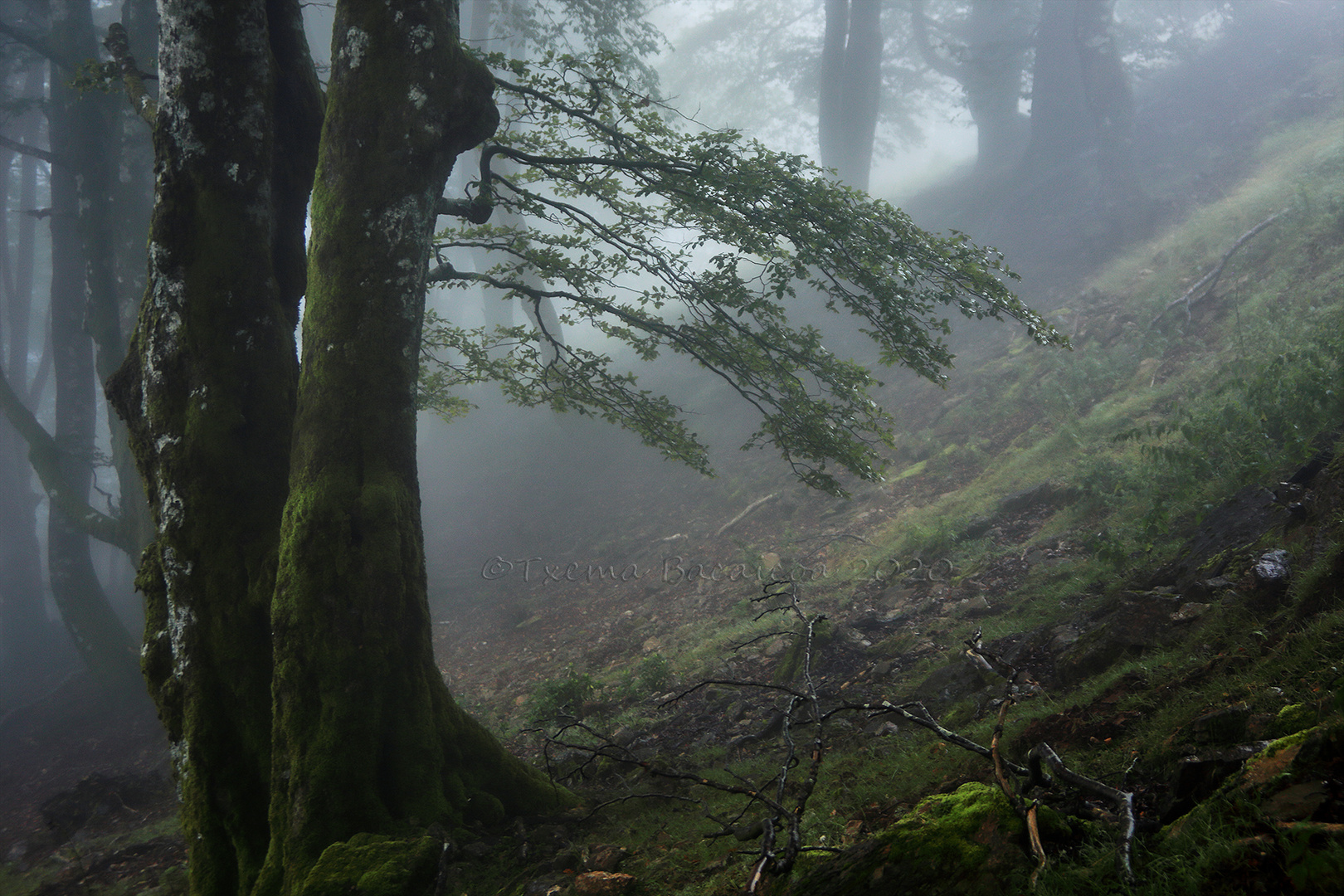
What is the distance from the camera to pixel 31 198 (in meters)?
21.8

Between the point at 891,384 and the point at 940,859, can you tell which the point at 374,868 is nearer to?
the point at 940,859

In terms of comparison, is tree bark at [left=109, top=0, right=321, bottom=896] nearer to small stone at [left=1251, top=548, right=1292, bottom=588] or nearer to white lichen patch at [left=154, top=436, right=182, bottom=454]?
white lichen patch at [left=154, top=436, right=182, bottom=454]

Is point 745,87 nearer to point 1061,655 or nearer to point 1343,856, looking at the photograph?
point 1061,655

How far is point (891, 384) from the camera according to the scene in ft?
52.1

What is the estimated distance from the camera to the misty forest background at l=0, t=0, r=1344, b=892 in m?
7.07

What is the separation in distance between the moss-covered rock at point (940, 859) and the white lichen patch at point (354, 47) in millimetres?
4818

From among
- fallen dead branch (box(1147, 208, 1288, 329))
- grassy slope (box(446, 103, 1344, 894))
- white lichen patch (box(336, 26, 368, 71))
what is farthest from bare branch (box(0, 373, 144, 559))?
fallen dead branch (box(1147, 208, 1288, 329))

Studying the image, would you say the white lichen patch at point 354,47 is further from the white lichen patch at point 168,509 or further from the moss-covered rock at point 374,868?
the moss-covered rock at point 374,868

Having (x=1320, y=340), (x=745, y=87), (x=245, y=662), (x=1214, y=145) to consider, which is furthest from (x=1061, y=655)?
(x=745, y=87)

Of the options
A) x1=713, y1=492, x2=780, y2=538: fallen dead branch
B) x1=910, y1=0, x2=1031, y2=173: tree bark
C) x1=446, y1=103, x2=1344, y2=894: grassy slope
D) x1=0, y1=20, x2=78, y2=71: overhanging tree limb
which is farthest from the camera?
x1=910, y1=0, x2=1031, y2=173: tree bark

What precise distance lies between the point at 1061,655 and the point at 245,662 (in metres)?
4.67

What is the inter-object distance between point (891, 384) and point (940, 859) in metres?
15.0

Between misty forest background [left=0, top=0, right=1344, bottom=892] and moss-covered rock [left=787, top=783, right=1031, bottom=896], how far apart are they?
140 inches

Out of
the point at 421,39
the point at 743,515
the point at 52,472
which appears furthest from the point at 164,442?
the point at 52,472
